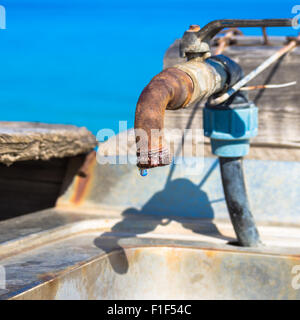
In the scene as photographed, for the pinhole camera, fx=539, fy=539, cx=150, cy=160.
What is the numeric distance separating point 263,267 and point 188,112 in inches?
23.5

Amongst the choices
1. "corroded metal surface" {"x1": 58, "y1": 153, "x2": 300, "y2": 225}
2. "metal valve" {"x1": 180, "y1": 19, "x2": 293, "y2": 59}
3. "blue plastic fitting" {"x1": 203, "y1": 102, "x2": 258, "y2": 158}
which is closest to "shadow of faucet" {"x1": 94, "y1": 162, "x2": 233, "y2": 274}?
"corroded metal surface" {"x1": 58, "y1": 153, "x2": 300, "y2": 225}

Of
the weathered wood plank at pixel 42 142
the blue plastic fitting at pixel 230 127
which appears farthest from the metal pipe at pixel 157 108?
the weathered wood plank at pixel 42 142

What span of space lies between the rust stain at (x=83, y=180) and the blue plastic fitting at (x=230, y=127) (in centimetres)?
56

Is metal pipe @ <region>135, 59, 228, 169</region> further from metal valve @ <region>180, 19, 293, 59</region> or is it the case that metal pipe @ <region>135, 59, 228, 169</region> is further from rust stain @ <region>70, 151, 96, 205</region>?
rust stain @ <region>70, 151, 96, 205</region>

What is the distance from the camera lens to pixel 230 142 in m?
1.18

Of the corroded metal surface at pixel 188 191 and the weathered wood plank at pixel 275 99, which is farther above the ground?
the weathered wood plank at pixel 275 99

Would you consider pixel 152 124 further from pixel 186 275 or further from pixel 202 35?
pixel 186 275

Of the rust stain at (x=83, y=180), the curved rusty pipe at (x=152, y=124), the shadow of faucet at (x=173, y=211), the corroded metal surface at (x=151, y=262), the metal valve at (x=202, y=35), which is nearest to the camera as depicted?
the curved rusty pipe at (x=152, y=124)

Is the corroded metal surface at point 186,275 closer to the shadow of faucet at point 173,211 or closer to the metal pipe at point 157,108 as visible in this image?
the shadow of faucet at point 173,211

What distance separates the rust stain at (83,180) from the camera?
1.63m

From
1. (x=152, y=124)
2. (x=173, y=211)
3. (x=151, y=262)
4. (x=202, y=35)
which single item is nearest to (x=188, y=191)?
(x=173, y=211)

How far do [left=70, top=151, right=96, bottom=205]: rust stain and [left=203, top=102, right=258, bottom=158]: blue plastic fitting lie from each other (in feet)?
1.84

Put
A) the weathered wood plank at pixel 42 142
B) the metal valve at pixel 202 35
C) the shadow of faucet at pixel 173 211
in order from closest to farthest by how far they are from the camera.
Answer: the metal valve at pixel 202 35 < the weathered wood plank at pixel 42 142 < the shadow of faucet at pixel 173 211

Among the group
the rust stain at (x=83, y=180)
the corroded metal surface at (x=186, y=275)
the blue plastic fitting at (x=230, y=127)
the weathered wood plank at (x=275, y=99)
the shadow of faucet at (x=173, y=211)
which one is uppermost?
the weathered wood plank at (x=275, y=99)
